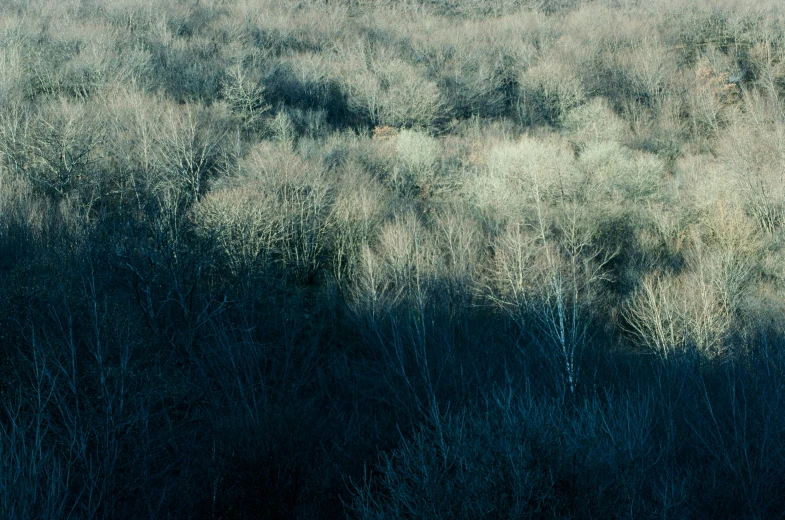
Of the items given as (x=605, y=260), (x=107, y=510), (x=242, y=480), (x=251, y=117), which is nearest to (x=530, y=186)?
(x=605, y=260)

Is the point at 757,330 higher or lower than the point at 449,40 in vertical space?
lower

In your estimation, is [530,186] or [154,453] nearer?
[154,453]

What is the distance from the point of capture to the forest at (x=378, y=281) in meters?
11.8

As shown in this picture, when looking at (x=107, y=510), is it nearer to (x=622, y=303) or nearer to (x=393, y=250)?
(x=393, y=250)

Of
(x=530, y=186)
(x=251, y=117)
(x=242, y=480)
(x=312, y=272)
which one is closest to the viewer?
(x=242, y=480)

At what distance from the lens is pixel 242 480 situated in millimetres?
13906

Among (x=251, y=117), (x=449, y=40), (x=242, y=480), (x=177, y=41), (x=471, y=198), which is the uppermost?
(x=449, y=40)

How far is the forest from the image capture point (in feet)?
38.9

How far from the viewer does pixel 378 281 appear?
2327cm

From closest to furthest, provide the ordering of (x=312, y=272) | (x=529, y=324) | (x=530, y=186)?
(x=529, y=324)
(x=312, y=272)
(x=530, y=186)

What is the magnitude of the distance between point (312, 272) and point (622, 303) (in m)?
12.7

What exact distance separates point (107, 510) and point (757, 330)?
66.9 ft

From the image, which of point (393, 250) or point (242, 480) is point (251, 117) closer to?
point (393, 250)

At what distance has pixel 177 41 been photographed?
4334 cm
